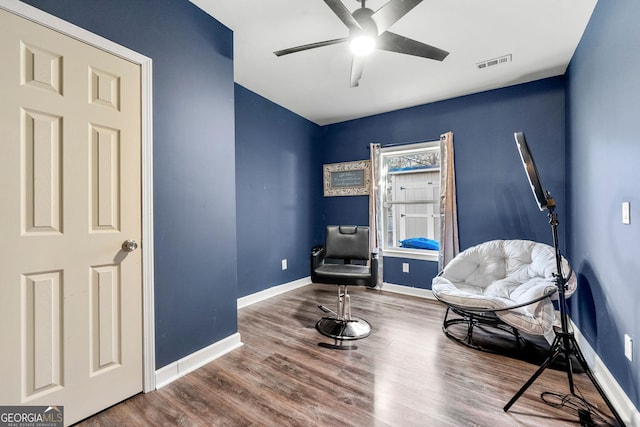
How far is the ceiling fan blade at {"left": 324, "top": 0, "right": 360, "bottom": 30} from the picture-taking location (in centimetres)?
142

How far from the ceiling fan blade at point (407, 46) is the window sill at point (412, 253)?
93.5 inches

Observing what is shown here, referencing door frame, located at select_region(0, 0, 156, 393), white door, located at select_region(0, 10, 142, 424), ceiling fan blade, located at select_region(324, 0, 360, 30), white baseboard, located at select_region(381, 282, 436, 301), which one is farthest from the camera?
white baseboard, located at select_region(381, 282, 436, 301)

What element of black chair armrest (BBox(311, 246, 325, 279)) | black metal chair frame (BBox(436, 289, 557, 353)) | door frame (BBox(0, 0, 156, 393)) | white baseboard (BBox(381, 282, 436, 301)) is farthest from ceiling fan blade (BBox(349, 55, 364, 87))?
white baseboard (BBox(381, 282, 436, 301))

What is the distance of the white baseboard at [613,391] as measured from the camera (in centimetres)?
130

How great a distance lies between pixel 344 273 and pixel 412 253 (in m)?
1.51

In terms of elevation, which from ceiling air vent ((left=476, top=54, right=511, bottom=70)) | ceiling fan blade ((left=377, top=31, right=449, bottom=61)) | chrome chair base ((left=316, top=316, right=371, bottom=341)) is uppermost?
ceiling air vent ((left=476, top=54, right=511, bottom=70))

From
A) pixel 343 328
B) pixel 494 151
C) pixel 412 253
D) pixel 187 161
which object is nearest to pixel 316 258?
pixel 343 328

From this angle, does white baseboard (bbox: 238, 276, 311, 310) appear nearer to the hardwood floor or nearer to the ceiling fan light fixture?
the hardwood floor

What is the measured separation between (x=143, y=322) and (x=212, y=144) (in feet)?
4.16

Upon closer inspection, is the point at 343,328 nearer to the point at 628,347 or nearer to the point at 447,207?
the point at 628,347

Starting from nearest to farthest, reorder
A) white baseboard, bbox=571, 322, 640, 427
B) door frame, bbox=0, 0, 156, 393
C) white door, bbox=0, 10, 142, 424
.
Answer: white door, bbox=0, 10, 142, 424 → white baseboard, bbox=571, 322, 640, 427 → door frame, bbox=0, 0, 156, 393

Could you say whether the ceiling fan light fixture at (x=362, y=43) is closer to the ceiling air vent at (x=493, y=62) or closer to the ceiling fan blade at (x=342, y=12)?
the ceiling fan blade at (x=342, y=12)

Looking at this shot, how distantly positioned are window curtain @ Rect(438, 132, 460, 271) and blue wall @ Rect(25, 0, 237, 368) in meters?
2.50

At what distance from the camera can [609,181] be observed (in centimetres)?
164
